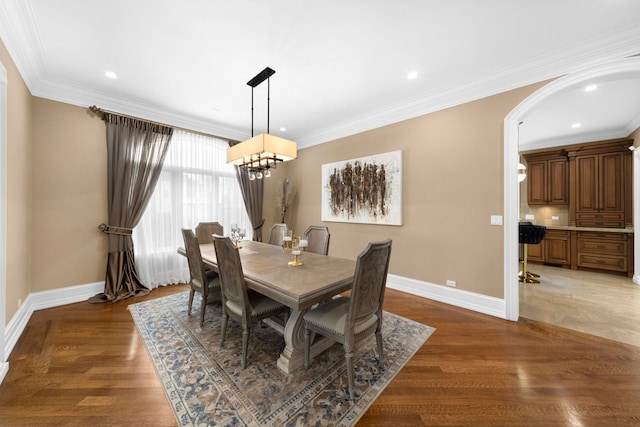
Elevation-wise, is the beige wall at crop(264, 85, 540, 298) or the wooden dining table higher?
the beige wall at crop(264, 85, 540, 298)

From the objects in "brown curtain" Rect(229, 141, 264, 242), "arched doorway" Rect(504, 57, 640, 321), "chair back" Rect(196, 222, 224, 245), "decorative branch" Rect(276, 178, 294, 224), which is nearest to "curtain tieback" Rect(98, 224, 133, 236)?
"chair back" Rect(196, 222, 224, 245)

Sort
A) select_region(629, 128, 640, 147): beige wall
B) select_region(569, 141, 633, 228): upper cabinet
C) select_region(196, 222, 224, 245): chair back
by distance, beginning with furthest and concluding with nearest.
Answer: select_region(569, 141, 633, 228): upper cabinet
select_region(629, 128, 640, 147): beige wall
select_region(196, 222, 224, 245): chair back

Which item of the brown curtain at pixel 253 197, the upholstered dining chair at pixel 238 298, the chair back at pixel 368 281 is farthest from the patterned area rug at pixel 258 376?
the brown curtain at pixel 253 197

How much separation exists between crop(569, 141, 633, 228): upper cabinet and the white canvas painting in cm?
444

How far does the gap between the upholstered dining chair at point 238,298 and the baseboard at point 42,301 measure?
1.87 m

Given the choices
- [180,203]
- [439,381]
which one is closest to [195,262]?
[180,203]

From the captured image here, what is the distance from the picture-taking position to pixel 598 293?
3521 millimetres

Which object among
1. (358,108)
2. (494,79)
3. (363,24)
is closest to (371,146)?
(358,108)

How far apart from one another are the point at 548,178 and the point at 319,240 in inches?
228

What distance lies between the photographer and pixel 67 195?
3096 millimetres

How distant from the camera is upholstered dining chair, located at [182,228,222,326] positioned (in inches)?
93.4

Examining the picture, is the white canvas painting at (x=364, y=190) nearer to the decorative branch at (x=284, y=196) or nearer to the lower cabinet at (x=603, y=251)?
the decorative branch at (x=284, y=196)

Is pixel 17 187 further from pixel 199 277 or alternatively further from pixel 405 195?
pixel 405 195

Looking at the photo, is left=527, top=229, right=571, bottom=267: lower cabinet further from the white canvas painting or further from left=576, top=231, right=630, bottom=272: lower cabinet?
the white canvas painting
